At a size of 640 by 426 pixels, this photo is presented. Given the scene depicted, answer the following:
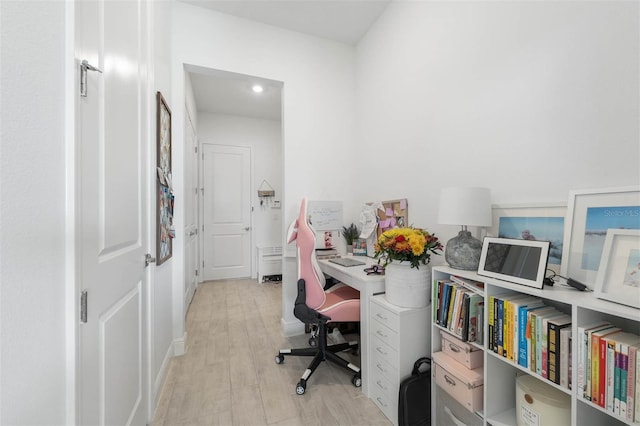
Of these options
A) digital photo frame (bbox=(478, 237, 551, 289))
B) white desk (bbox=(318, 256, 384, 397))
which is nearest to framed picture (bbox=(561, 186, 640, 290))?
digital photo frame (bbox=(478, 237, 551, 289))

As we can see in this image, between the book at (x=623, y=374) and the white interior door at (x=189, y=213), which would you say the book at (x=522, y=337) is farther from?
the white interior door at (x=189, y=213)

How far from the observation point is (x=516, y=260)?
117 cm

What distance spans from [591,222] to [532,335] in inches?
20.5

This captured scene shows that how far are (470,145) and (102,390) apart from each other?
7.01ft

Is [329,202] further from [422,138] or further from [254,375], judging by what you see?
[254,375]

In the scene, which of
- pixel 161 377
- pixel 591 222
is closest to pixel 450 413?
pixel 591 222

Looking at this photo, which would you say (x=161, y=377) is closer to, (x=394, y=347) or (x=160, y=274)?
(x=160, y=274)

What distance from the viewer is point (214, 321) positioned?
288cm

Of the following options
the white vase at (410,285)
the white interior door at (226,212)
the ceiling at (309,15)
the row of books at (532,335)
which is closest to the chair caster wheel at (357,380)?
the white vase at (410,285)

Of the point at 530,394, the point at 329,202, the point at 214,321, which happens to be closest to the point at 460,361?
the point at 530,394

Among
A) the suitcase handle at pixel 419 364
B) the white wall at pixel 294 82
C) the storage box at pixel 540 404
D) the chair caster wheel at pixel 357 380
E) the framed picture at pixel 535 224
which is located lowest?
the chair caster wheel at pixel 357 380

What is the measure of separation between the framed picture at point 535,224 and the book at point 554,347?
1.04 feet

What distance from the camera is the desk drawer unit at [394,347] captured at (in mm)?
1517

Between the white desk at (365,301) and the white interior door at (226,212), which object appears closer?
the white desk at (365,301)
